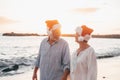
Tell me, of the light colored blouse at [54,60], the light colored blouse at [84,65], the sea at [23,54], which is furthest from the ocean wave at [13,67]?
the light colored blouse at [84,65]

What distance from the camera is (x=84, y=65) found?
17.0 ft

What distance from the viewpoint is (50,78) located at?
572cm

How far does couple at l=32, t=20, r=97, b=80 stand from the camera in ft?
17.1

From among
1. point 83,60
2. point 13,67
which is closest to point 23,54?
point 13,67

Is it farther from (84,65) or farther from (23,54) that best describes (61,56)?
(23,54)

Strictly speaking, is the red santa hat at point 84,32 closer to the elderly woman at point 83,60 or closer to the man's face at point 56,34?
the elderly woman at point 83,60

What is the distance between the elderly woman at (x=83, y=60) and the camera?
16.6 ft

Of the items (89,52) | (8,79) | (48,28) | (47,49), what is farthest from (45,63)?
(8,79)

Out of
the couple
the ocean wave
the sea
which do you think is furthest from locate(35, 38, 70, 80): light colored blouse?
the ocean wave

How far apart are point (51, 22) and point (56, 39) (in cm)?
30

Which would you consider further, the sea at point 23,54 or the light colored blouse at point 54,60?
the sea at point 23,54

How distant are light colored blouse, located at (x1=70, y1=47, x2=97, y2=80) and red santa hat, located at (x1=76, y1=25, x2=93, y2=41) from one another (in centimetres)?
19

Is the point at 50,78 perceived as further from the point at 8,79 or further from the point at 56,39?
the point at 8,79

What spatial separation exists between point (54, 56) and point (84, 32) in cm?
73
